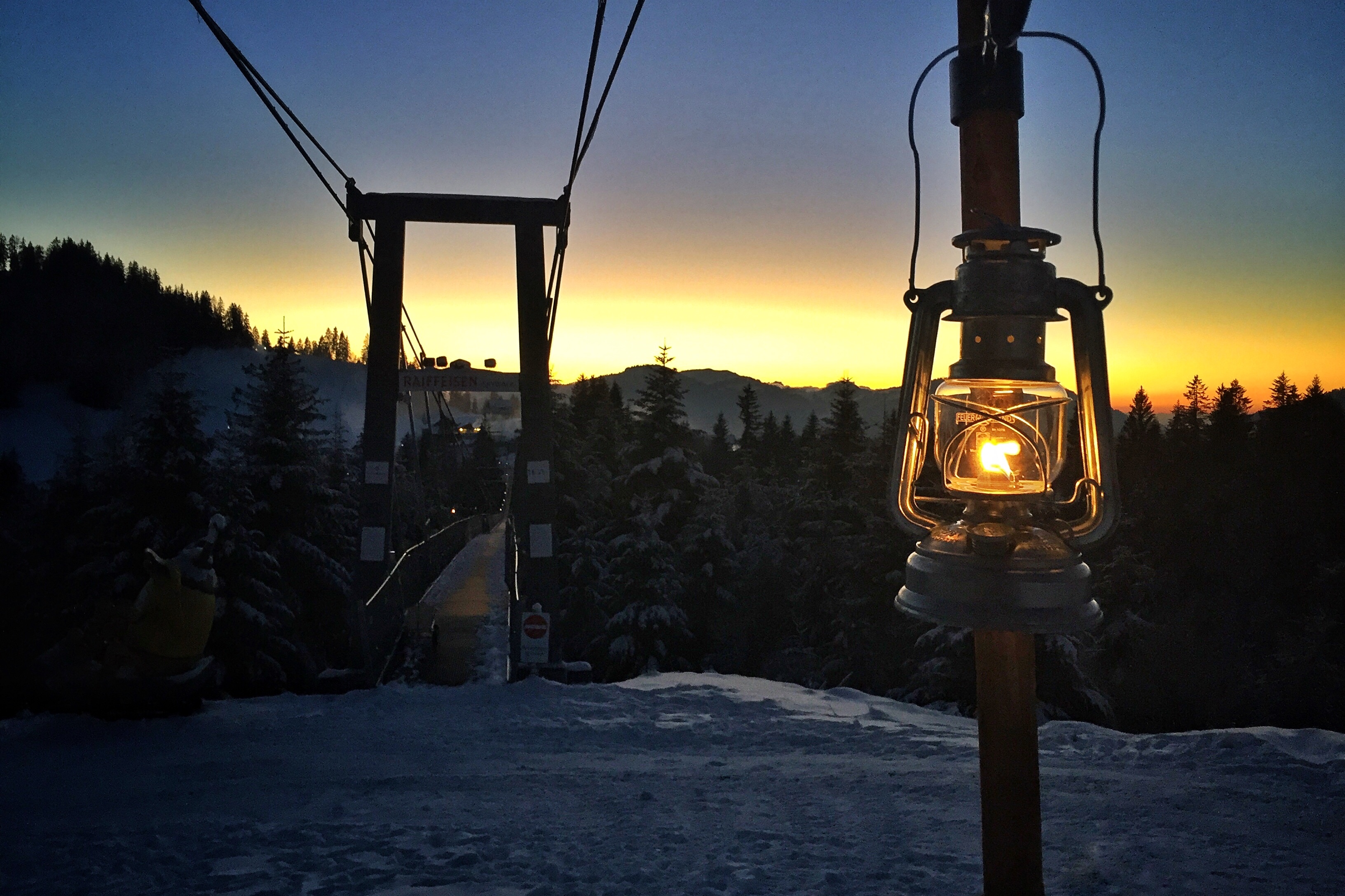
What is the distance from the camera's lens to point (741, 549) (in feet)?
142

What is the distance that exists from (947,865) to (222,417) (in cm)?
15200

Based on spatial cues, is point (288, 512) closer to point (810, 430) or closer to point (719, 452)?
point (810, 430)

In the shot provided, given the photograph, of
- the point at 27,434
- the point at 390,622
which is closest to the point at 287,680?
the point at 390,622

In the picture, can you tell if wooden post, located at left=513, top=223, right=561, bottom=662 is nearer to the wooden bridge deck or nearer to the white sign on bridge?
the white sign on bridge

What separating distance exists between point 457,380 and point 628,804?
5818 millimetres

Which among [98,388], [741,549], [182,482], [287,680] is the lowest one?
[287,680]

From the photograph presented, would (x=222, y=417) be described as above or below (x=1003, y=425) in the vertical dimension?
above

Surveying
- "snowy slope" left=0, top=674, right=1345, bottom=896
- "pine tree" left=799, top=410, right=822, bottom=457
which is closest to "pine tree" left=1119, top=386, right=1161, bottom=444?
"pine tree" left=799, top=410, right=822, bottom=457

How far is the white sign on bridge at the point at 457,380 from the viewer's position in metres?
9.02

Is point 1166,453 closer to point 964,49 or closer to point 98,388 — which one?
point 964,49

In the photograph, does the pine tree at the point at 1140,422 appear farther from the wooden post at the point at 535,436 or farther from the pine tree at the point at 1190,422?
the wooden post at the point at 535,436

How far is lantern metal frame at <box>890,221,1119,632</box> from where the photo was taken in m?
1.87

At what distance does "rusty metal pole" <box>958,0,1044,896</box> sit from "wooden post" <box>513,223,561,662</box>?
6.80m

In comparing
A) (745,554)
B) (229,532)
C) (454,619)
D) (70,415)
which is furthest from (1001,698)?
(70,415)
